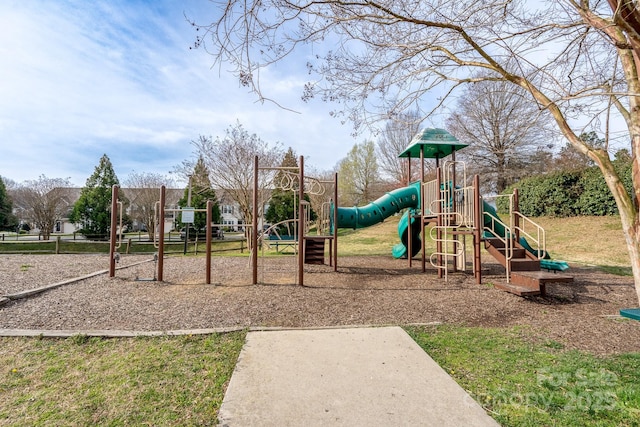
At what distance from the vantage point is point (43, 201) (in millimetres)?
26328

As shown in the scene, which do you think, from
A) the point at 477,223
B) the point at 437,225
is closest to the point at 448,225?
the point at 437,225

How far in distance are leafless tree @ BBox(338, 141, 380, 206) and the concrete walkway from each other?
1094 inches

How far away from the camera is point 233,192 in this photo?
55.1 ft

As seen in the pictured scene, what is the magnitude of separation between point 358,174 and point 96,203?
71.6 ft

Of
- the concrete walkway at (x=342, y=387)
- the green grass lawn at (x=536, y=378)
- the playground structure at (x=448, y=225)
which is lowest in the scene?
the green grass lawn at (x=536, y=378)

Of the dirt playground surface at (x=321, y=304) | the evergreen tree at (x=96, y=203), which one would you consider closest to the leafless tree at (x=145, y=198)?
the evergreen tree at (x=96, y=203)

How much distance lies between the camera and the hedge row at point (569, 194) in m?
15.5

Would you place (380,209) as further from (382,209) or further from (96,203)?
(96,203)

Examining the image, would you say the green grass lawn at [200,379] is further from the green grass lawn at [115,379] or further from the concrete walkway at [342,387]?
the concrete walkway at [342,387]

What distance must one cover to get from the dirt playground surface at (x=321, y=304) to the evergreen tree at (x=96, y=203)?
16.2 metres

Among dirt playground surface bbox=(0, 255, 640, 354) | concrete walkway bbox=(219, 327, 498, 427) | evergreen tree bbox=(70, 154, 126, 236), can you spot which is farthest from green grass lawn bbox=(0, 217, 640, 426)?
evergreen tree bbox=(70, 154, 126, 236)

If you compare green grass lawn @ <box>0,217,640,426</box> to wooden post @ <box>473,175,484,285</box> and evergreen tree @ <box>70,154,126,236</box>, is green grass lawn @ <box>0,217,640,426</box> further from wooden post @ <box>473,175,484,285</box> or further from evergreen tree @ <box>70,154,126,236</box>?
evergreen tree @ <box>70,154,126,236</box>

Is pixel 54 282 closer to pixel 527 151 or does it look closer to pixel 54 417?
pixel 54 417

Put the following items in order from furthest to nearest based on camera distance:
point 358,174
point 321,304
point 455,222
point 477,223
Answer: point 358,174 → point 455,222 → point 477,223 → point 321,304
